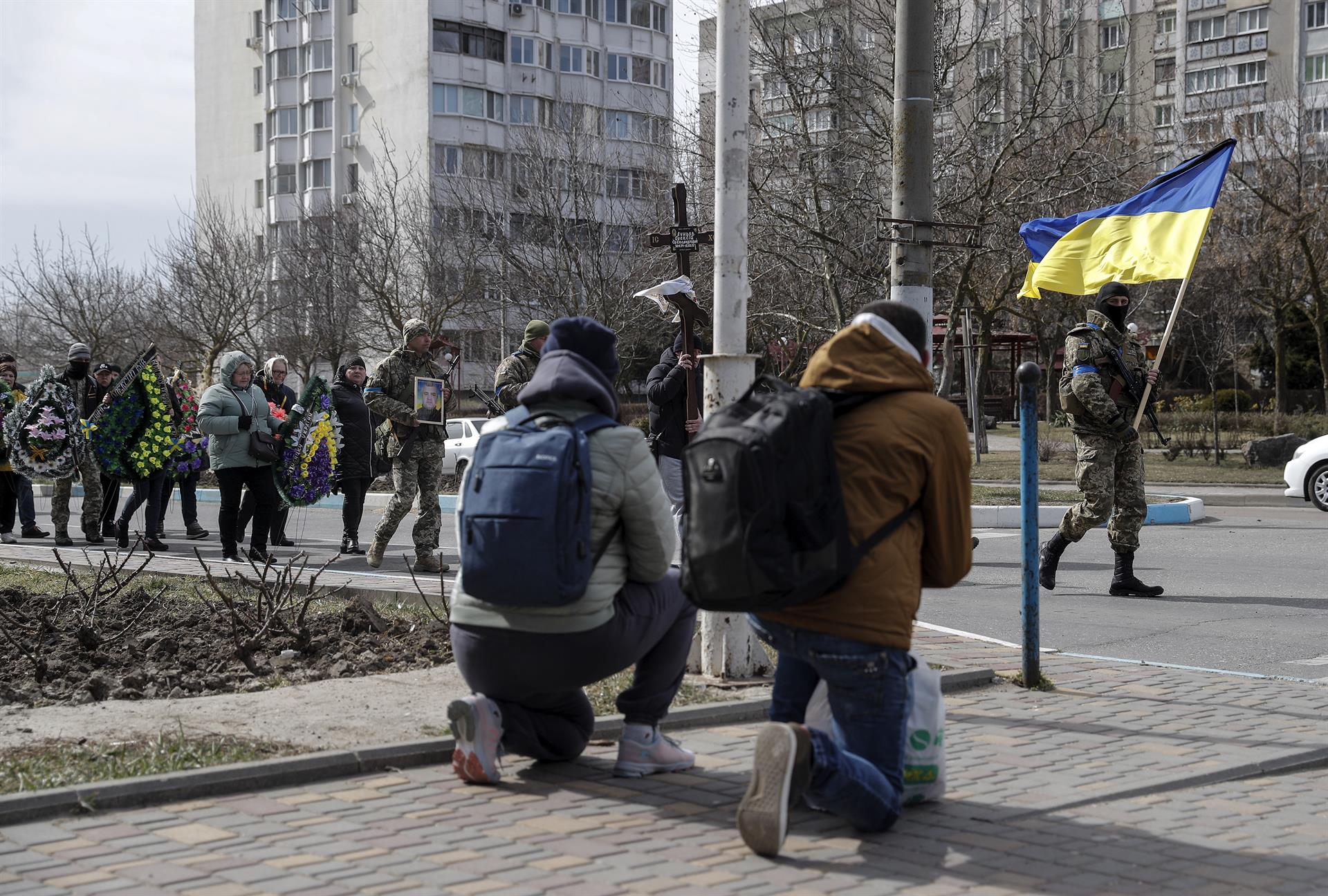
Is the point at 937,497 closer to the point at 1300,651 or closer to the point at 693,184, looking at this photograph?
the point at 1300,651

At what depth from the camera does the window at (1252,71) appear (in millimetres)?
69062

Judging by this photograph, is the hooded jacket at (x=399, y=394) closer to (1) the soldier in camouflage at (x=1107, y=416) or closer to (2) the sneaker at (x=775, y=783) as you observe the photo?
(1) the soldier in camouflage at (x=1107, y=416)

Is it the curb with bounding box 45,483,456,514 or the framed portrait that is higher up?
the framed portrait

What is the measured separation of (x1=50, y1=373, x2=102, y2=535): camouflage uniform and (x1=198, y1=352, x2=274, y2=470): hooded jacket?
106 inches

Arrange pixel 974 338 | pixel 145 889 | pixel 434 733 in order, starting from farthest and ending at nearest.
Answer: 1. pixel 974 338
2. pixel 434 733
3. pixel 145 889

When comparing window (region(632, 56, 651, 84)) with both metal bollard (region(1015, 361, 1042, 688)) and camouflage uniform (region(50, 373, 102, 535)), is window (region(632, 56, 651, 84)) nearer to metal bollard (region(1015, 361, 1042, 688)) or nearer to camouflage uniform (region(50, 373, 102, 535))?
camouflage uniform (region(50, 373, 102, 535))

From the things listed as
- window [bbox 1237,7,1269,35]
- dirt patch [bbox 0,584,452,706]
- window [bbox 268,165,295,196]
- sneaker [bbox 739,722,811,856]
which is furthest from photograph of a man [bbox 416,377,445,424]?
window [bbox 1237,7,1269,35]

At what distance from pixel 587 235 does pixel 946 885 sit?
2943 centimetres

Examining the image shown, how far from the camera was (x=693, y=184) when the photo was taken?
26281 millimetres

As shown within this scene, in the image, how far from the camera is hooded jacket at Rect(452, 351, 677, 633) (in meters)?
5.05

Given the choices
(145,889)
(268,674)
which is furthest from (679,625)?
(268,674)

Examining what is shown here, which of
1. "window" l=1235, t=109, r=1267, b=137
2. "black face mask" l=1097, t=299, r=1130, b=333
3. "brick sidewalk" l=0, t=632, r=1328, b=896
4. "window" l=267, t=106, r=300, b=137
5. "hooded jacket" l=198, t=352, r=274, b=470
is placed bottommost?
"brick sidewalk" l=0, t=632, r=1328, b=896

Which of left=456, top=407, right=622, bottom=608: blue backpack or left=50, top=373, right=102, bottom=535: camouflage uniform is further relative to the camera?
left=50, top=373, right=102, bottom=535: camouflage uniform

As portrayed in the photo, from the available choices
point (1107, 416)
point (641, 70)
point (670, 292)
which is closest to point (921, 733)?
point (670, 292)
